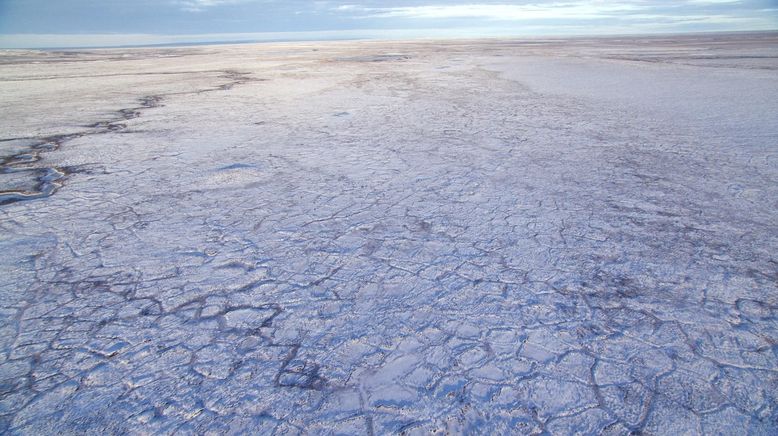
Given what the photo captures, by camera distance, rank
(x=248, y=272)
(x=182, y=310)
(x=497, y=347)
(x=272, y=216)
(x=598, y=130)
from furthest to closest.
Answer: (x=598, y=130), (x=272, y=216), (x=248, y=272), (x=182, y=310), (x=497, y=347)

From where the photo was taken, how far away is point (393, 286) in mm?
2326

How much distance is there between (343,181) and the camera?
389 cm

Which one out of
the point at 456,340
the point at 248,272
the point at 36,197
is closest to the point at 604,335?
the point at 456,340

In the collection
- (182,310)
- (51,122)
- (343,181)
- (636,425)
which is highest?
(51,122)

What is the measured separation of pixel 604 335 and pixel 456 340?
Result: 2.24 ft

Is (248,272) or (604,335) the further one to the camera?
(248,272)

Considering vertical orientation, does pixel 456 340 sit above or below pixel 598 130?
below

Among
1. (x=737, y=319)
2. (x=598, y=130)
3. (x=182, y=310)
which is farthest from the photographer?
(x=598, y=130)

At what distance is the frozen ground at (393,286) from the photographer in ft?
5.25

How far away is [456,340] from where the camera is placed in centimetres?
192

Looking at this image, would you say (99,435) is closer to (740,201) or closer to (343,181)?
(343,181)

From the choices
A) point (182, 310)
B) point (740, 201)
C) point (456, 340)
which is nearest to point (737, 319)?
point (456, 340)

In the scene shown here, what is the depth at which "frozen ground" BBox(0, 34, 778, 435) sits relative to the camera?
1.60 m

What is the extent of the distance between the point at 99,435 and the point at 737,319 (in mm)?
2784
